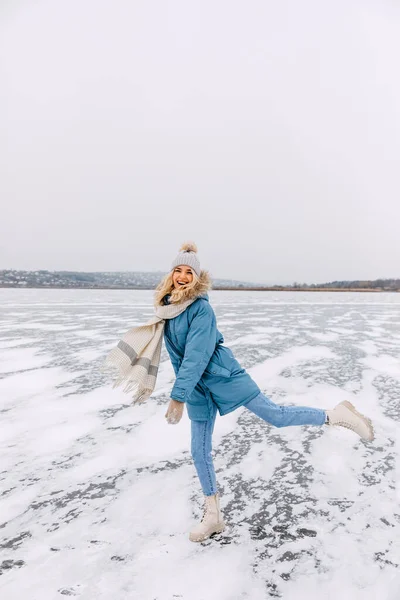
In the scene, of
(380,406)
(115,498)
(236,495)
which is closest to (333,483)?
(236,495)

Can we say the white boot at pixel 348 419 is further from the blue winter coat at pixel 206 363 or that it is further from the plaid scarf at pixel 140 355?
the plaid scarf at pixel 140 355

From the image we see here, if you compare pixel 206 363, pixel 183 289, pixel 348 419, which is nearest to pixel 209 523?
pixel 206 363

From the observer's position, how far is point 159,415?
3646 mm

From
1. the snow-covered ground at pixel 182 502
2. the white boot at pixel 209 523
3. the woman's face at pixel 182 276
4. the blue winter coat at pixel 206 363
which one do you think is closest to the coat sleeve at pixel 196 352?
the blue winter coat at pixel 206 363

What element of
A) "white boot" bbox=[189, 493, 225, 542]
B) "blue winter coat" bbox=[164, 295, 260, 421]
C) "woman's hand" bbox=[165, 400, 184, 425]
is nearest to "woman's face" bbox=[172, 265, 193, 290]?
"blue winter coat" bbox=[164, 295, 260, 421]

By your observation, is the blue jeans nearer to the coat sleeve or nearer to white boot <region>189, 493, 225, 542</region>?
white boot <region>189, 493, 225, 542</region>

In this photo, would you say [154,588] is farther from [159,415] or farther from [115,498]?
[159,415]

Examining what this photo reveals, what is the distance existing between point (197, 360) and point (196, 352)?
4 centimetres

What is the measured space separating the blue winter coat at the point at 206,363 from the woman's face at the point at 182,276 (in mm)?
121

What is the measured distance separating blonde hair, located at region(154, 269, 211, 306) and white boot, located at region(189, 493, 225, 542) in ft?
3.61

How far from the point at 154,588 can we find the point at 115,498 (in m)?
0.75

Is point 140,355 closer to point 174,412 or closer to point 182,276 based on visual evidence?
point 174,412

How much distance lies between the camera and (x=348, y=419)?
89.0 inches

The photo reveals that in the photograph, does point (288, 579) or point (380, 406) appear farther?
point (380, 406)
